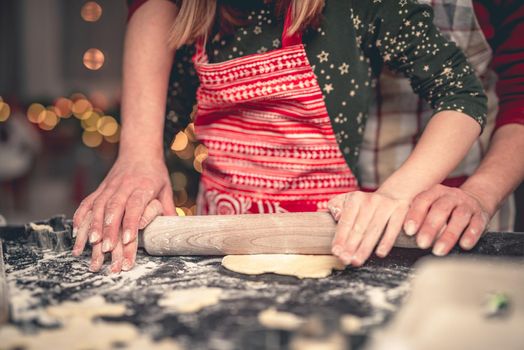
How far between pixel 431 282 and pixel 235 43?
735 millimetres

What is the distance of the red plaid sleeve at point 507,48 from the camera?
3.96 ft

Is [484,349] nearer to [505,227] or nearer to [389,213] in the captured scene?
[389,213]

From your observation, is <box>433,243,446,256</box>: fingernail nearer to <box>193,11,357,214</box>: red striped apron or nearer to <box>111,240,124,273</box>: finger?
<box>193,11,357,214</box>: red striped apron

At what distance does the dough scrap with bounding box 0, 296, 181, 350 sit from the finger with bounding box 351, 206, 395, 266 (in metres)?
0.35

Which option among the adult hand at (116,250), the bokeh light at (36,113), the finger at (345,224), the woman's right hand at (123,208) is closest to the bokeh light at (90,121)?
the bokeh light at (36,113)

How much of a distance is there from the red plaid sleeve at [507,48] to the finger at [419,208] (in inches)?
15.8

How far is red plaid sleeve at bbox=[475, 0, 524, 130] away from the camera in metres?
1.21

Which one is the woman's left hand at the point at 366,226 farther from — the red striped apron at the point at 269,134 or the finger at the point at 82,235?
the finger at the point at 82,235

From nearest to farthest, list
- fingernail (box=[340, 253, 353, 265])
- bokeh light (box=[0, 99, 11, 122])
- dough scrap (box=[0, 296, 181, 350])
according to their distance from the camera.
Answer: dough scrap (box=[0, 296, 181, 350])
fingernail (box=[340, 253, 353, 265])
bokeh light (box=[0, 99, 11, 122])

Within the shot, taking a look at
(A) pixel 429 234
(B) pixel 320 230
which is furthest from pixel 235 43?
(A) pixel 429 234

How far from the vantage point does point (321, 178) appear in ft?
3.90

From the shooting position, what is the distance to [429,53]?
1.04 m

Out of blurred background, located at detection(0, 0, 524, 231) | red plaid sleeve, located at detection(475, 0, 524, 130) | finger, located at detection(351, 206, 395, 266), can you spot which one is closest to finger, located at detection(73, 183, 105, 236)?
finger, located at detection(351, 206, 395, 266)

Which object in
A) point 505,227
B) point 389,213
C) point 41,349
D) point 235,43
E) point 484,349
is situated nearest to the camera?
point 484,349
